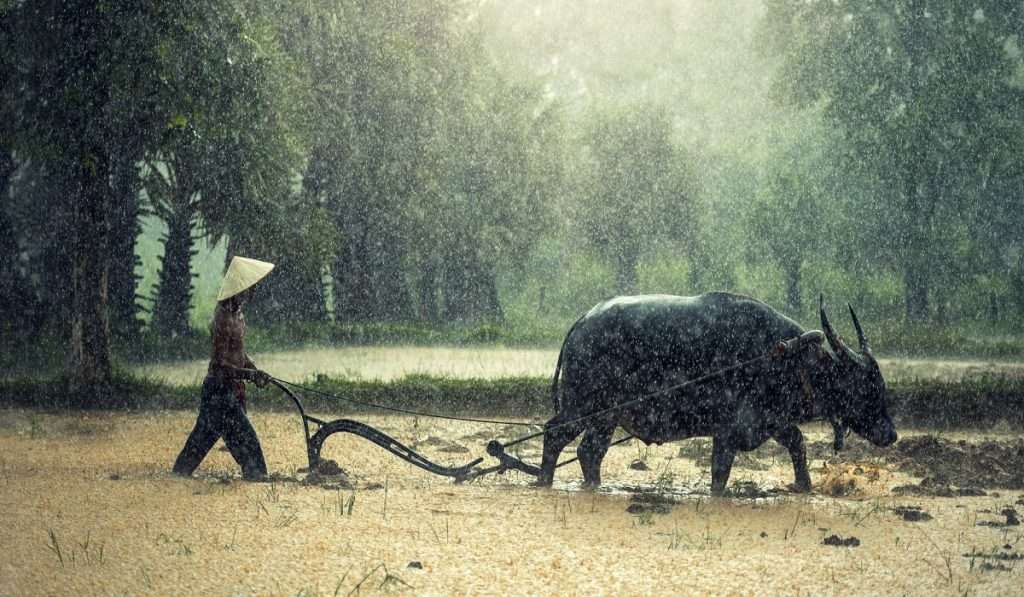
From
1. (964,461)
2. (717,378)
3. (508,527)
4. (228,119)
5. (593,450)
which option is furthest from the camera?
(228,119)

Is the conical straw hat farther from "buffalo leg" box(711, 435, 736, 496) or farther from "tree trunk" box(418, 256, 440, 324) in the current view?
"tree trunk" box(418, 256, 440, 324)

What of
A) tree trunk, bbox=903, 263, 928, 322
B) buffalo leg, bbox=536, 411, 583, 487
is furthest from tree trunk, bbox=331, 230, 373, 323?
buffalo leg, bbox=536, 411, 583, 487

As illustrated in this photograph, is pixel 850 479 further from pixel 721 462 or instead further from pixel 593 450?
pixel 593 450

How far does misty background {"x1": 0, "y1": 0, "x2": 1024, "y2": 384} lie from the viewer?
1756cm

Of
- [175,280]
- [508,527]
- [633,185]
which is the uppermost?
[633,185]

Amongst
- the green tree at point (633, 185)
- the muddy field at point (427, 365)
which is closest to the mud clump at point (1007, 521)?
the muddy field at point (427, 365)

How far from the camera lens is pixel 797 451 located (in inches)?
424

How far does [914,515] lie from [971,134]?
2843 cm

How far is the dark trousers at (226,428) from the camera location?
35.9 feet

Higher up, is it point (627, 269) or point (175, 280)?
point (627, 269)

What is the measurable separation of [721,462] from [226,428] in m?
5.07

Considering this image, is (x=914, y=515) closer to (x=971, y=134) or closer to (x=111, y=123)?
(x=111, y=123)

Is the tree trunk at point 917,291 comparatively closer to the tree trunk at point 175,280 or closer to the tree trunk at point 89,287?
the tree trunk at point 175,280

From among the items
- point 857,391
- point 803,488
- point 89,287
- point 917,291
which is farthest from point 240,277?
point 917,291
